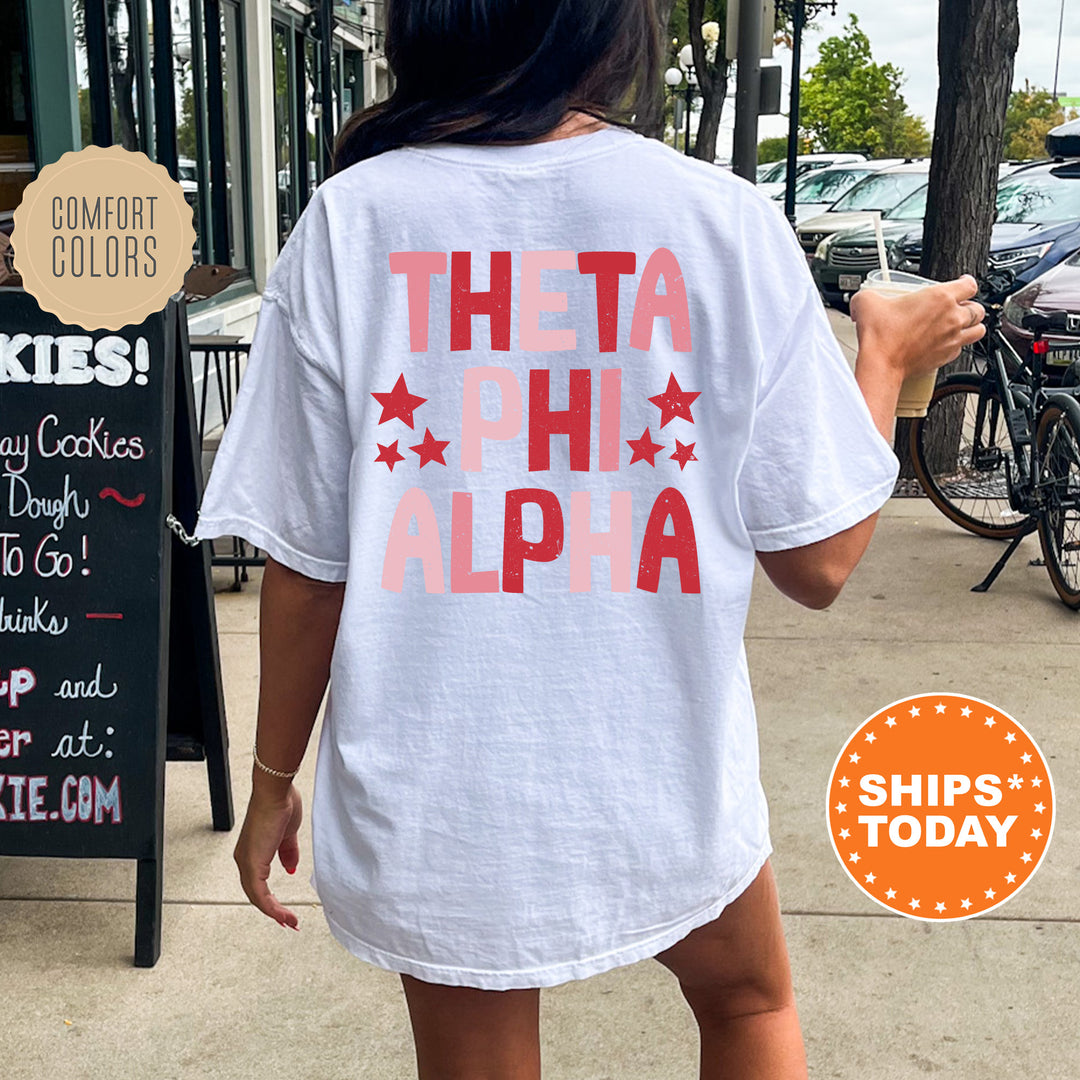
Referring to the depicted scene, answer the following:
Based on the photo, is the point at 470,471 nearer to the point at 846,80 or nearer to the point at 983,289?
the point at 983,289

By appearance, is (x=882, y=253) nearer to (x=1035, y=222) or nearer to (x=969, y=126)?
(x=969, y=126)

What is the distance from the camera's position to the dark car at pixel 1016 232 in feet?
45.6

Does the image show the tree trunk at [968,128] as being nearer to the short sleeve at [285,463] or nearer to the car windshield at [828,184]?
the short sleeve at [285,463]

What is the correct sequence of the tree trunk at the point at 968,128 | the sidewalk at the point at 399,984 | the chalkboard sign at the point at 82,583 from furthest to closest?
the tree trunk at the point at 968,128
the chalkboard sign at the point at 82,583
the sidewalk at the point at 399,984

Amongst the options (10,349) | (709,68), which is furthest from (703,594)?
(709,68)

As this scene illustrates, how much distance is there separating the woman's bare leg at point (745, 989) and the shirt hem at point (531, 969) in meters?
0.10

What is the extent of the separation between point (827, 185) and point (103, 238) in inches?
971

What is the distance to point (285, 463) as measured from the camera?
1.52 m

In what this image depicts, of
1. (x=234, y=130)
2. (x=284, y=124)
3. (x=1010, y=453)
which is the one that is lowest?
(x=1010, y=453)

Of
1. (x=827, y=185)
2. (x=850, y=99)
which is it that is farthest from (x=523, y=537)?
(x=850, y=99)

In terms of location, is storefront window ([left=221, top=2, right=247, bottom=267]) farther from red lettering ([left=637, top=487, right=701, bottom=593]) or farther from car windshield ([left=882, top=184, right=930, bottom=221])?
red lettering ([left=637, top=487, right=701, bottom=593])

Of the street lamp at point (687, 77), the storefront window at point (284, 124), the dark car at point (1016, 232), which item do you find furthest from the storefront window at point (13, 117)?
the street lamp at point (687, 77)

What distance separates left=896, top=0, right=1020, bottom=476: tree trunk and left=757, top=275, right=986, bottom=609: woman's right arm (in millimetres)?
6337

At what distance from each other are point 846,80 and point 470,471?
215 feet
